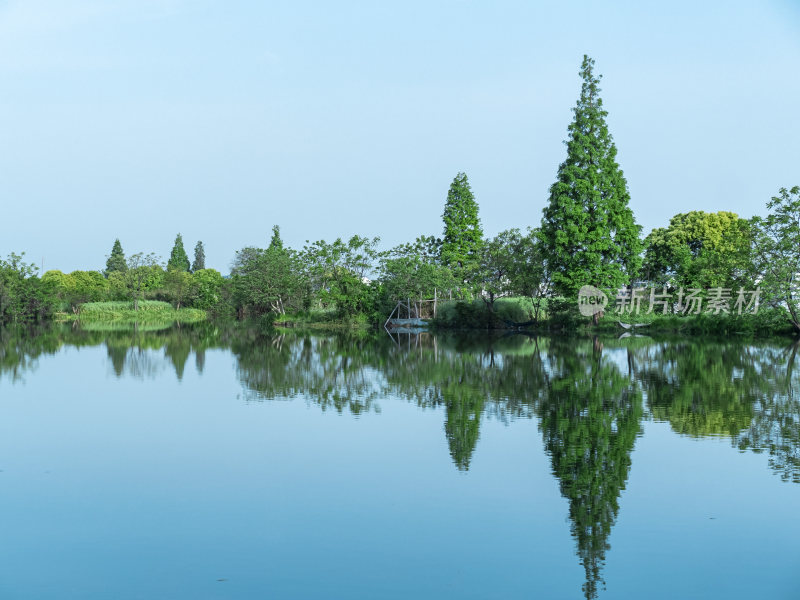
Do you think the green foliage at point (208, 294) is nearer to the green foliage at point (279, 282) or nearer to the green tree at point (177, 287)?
the green tree at point (177, 287)

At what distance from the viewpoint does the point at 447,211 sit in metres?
43.6

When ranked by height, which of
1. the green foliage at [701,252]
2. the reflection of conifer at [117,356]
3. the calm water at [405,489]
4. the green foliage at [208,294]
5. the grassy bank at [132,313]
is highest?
the green foliage at [701,252]

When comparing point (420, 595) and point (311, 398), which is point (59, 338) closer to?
point (311, 398)

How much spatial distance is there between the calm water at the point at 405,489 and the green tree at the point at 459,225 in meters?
29.3

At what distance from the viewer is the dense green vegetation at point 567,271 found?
27688 mm

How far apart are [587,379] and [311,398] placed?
525 centimetres

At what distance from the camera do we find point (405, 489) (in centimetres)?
663

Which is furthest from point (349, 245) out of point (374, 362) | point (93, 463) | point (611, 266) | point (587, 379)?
point (93, 463)

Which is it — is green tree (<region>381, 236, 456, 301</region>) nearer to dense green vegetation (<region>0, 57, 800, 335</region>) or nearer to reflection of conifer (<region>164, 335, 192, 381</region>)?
dense green vegetation (<region>0, 57, 800, 335</region>)

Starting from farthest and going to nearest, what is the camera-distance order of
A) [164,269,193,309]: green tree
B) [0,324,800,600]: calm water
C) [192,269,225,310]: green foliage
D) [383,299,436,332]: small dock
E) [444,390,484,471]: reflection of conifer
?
[192,269,225,310]: green foliage
[164,269,193,309]: green tree
[383,299,436,332]: small dock
[444,390,484,471]: reflection of conifer
[0,324,800,600]: calm water

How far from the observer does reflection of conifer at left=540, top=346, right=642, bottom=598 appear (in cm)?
539

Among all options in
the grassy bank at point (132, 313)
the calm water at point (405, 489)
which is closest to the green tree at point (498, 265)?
the calm water at point (405, 489)

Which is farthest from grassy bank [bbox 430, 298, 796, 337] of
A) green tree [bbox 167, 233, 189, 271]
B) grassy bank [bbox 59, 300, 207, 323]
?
green tree [bbox 167, 233, 189, 271]

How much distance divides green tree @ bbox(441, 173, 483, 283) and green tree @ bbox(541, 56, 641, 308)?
43.1ft
